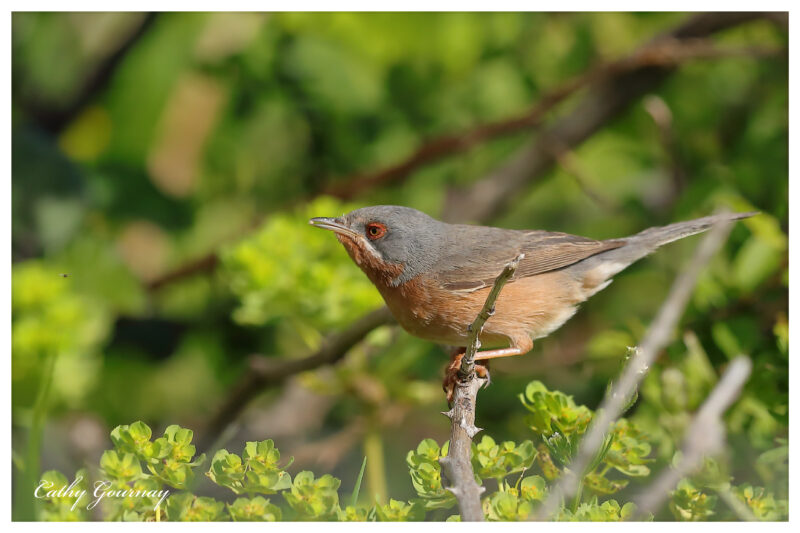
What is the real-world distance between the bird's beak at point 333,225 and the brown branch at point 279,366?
0.37 meters

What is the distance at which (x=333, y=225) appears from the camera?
3.35 meters

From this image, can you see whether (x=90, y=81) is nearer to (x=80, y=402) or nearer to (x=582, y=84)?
(x=80, y=402)

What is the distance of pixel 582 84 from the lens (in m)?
4.79

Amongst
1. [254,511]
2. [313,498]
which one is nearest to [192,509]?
[254,511]

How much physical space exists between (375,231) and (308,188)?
2.09 m

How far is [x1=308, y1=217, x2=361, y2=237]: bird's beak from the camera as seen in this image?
3316mm

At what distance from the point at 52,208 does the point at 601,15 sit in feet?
12.7

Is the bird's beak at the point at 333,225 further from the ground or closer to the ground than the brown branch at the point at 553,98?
closer to the ground

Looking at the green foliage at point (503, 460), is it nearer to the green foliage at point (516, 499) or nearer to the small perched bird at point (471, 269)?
the green foliage at point (516, 499)

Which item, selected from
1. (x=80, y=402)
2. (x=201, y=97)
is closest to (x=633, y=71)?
(x=201, y=97)

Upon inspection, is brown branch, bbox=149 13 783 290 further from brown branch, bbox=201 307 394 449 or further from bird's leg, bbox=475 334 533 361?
bird's leg, bbox=475 334 533 361

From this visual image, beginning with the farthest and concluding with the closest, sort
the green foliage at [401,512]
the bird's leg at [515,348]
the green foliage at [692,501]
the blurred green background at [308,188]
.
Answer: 1. the blurred green background at [308,188]
2. the bird's leg at [515,348]
3. the green foliage at [692,501]
4. the green foliage at [401,512]

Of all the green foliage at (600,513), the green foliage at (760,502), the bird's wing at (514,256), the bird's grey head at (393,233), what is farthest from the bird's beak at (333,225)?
the green foliage at (760,502)

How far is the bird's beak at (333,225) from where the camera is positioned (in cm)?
332
